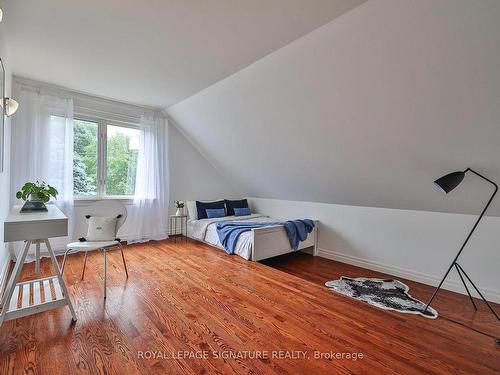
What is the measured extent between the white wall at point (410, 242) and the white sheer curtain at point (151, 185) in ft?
9.03

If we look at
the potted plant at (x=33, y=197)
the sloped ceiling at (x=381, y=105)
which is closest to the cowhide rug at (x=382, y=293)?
the sloped ceiling at (x=381, y=105)

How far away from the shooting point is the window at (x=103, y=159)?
3.89m

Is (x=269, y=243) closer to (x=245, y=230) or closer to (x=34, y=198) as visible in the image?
(x=245, y=230)

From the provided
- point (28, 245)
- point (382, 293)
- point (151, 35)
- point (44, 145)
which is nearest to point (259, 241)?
point (382, 293)

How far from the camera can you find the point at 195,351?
1.59 m

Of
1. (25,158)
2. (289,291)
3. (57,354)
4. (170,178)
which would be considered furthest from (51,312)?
(170,178)

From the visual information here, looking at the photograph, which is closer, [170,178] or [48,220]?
[48,220]

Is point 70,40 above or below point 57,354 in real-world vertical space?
above

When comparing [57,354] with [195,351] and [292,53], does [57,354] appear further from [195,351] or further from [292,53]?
[292,53]

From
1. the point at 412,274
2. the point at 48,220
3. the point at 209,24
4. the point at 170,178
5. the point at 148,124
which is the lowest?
the point at 412,274

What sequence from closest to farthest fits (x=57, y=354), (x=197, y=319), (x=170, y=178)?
(x=57, y=354), (x=197, y=319), (x=170, y=178)

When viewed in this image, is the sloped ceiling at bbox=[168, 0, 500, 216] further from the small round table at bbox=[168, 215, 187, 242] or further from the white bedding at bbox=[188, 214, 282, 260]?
the small round table at bbox=[168, 215, 187, 242]

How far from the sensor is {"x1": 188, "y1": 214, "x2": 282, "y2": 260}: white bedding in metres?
3.45

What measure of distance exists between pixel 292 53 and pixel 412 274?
305cm
